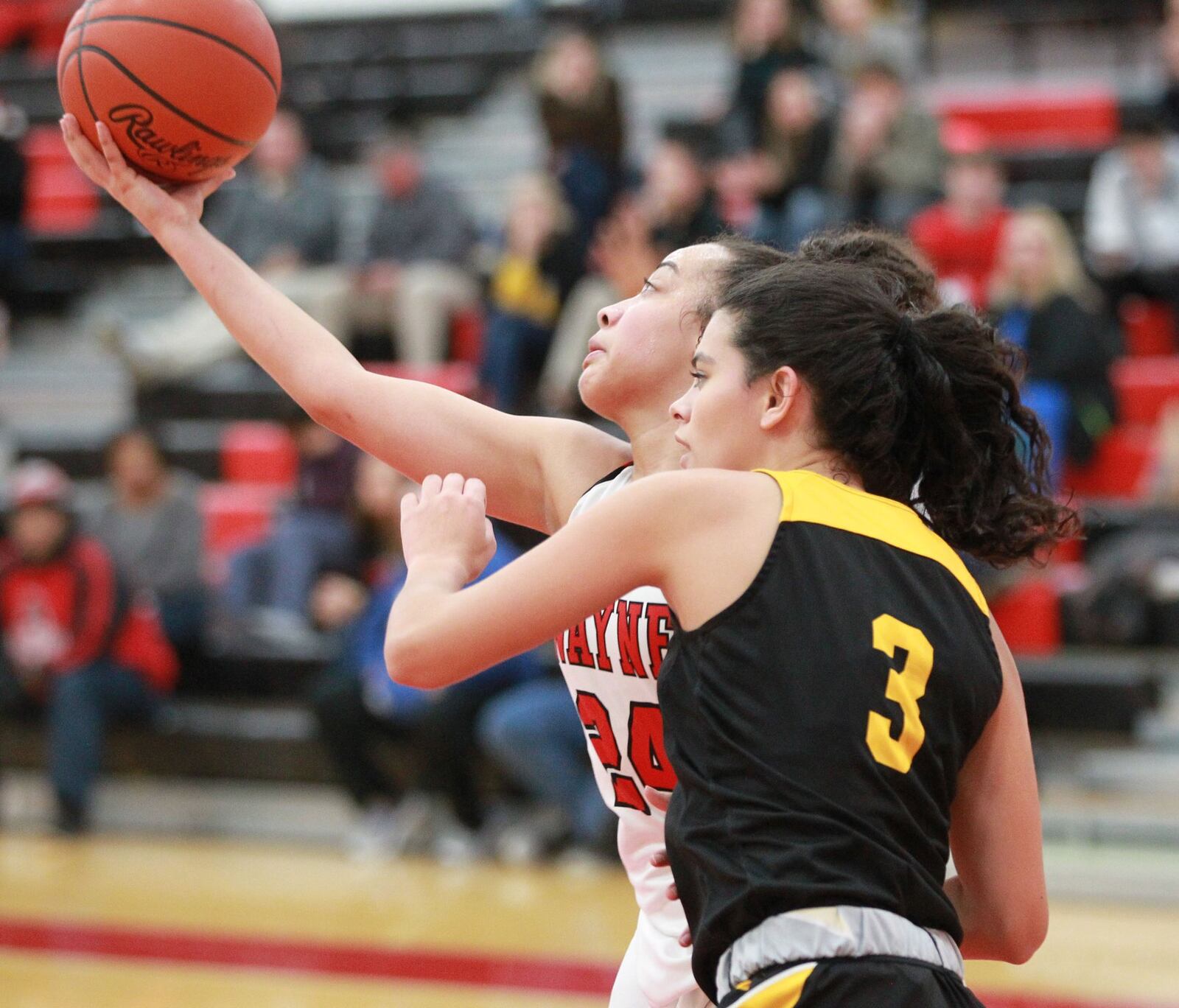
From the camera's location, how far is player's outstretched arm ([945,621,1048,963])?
187 cm

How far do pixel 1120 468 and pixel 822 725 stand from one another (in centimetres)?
567

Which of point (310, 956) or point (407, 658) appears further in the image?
point (310, 956)

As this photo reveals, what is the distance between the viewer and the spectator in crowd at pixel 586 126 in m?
8.03

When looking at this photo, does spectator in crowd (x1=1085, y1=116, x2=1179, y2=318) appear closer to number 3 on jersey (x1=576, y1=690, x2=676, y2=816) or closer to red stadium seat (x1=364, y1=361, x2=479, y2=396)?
red stadium seat (x1=364, y1=361, x2=479, y2=396)

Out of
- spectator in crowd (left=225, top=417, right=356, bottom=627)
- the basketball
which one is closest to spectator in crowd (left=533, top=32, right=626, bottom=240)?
spectator in crowd (left=225, top=417, right=356, bottom=627)

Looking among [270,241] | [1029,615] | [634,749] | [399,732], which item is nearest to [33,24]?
[270,241]

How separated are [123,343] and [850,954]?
7.60 metres

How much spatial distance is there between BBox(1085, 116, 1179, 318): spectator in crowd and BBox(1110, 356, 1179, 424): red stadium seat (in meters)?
0.33

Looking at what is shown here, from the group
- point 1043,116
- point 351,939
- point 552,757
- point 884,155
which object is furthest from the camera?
point 1043,116

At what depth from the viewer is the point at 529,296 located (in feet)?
25.0

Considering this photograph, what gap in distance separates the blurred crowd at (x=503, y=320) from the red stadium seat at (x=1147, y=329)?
5.6 inches

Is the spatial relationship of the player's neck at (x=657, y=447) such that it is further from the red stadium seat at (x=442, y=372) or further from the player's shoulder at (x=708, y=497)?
the red stadium seat at (x=442, y=372)

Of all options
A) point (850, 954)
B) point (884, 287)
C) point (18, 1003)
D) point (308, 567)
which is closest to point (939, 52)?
point (308, 567)

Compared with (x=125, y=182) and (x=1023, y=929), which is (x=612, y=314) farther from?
(x=1023, y=929)
